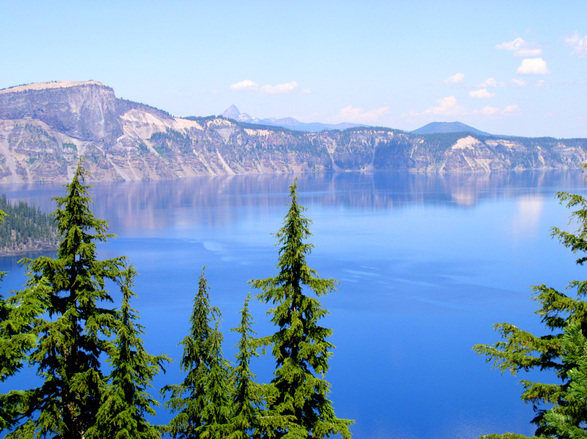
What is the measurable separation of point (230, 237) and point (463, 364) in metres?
70.6

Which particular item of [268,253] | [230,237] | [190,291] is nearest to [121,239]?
[230,237]

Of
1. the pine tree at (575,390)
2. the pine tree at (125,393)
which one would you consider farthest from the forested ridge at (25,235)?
the pine tree at (575,390)

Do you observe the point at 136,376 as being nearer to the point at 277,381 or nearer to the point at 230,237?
the point at 277,381

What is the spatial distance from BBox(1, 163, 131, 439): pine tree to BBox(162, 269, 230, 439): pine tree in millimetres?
2273

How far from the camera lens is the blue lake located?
38.5 meters

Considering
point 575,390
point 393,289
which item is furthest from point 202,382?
point 393,289

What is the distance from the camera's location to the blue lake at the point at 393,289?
3850 cm

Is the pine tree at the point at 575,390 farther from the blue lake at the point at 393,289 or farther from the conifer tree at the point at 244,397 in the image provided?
the blue lake at the point at 393,289

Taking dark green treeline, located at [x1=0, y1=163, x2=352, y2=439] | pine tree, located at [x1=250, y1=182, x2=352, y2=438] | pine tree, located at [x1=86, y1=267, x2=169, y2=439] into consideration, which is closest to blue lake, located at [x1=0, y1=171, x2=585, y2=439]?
pine tree, located at [x1=250, y1=182, x2=352, y2=438]

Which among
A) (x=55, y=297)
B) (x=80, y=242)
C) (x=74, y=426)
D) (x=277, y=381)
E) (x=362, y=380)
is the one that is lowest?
(x=362, y=380)

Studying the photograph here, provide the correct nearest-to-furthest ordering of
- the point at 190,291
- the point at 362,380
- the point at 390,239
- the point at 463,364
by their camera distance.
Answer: the point at 362,380
the point at 463,364
the point at 190,291
the point at 390,239

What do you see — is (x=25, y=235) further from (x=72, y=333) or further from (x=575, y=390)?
(x=575, y=390)

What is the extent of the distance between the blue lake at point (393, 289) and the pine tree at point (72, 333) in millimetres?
26805

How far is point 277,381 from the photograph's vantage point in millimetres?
10930
